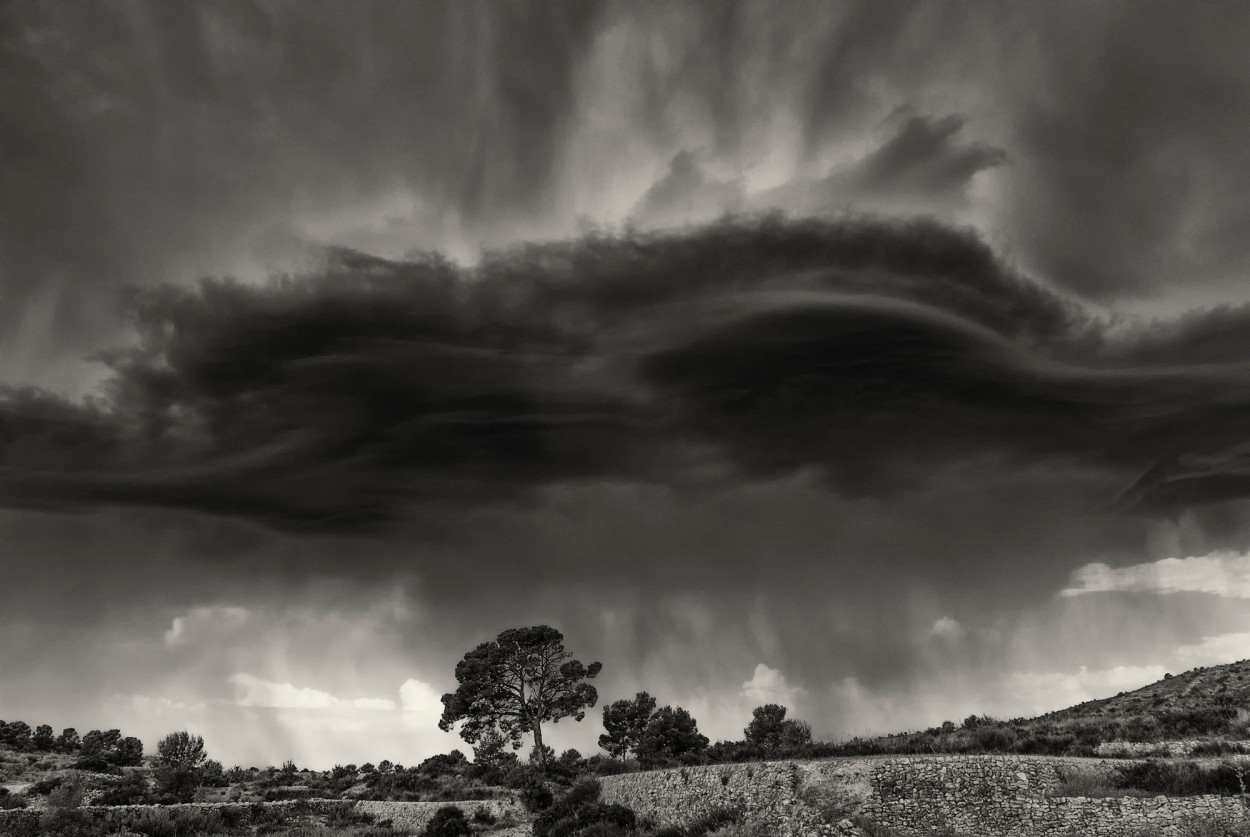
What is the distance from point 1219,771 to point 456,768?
69.7m

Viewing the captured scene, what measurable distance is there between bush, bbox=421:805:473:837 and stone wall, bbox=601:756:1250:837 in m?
18.5

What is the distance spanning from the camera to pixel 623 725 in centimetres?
8656

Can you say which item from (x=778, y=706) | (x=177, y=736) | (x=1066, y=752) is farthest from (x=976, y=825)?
(x=177, y=736)

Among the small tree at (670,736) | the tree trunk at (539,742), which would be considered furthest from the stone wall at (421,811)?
the small tree at (670,736)

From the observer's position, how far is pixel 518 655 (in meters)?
67.6

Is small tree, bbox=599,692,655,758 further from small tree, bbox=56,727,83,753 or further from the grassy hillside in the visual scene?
small tree, bbox=56,727,83,753

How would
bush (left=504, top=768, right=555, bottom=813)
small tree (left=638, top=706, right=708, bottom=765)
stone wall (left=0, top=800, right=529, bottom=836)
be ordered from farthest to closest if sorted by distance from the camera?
1. small tree (left=638, top=706, right=708, bottom=765)
2. bush (left=504, top=768, right=555, bottom=813)
3. stone wall (left=0, top=800, right=529, bottom=836)

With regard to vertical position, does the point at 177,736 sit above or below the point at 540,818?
above

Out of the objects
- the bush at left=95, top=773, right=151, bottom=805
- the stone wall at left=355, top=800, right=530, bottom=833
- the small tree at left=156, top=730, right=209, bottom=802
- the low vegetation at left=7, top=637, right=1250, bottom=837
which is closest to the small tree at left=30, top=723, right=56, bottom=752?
the low vegetation at left=7, top=637, right=1250, bottom=837

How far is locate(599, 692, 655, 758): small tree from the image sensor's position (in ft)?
282

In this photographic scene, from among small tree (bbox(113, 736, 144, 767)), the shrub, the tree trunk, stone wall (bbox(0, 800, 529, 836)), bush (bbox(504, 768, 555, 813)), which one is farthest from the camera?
small tree (bbox(113, 736, 144, 767))

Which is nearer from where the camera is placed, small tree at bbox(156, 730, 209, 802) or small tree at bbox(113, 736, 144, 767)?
small tree at bbox(156, 730, 209, 802)

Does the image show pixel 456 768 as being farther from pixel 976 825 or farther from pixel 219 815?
pixel 976 825

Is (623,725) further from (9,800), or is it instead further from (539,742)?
(9,800)
